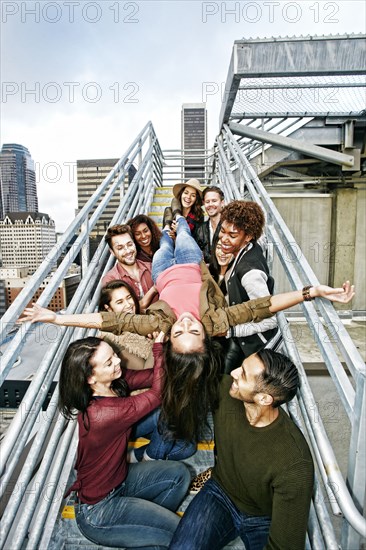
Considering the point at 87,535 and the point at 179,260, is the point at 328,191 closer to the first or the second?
the point at 179,260

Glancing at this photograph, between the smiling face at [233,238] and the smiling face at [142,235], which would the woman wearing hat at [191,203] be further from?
the smiling face at [233,238]

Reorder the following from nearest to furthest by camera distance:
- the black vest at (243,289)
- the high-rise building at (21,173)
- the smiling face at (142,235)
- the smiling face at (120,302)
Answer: the black vest at (243,289)
the smiling face at (120,302)
the smiling face at (142,235)
the high-rise building at (21,173)

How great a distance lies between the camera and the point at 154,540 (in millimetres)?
1526

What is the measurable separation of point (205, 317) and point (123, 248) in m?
1.09

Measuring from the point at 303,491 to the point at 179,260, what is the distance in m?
1.94

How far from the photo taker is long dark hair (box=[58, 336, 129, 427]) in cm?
155

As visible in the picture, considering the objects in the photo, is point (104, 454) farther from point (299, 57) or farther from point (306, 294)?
point (299, 57)

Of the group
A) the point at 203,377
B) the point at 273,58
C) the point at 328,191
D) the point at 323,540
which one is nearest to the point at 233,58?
the point at 273,58

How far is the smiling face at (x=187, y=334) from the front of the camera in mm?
1738

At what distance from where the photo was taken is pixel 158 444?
A: 1907 millimetres

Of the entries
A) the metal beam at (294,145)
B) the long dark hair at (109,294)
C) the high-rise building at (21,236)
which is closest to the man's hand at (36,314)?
the long dark hair at (109,294)

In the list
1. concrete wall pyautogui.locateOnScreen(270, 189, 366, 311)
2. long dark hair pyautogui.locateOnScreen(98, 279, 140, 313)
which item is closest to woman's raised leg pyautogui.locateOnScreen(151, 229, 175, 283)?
long dark hair pyautogui.locateOnScreen(98, 279, 140, 313)

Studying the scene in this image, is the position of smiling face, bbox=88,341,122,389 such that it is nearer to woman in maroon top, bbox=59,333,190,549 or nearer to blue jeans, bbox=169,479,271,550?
woman in maroon top, bbox=59,333,190,549

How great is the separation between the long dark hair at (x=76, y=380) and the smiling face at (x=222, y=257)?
1.17m
